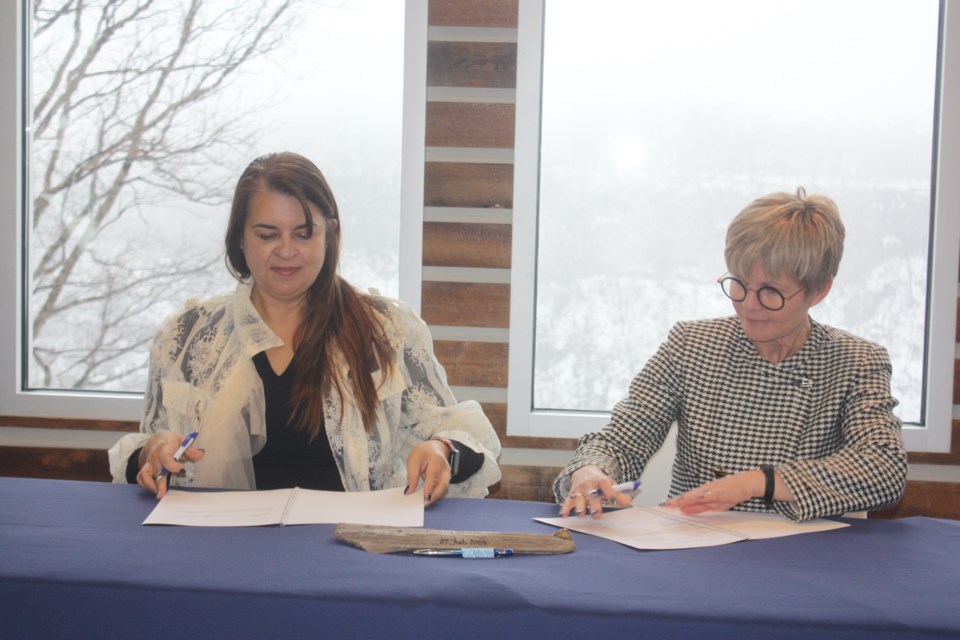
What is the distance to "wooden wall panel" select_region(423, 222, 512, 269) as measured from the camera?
114 inches

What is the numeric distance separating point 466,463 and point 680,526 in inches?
20.0

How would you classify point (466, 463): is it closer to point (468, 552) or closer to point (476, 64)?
point (468, 552)

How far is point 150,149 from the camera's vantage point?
308 cm

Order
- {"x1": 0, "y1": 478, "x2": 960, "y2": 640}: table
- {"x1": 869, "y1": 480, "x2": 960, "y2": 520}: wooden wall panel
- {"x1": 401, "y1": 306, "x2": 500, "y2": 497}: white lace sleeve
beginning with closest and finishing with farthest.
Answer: {"x1": 0, "y1": 478, "x2": 960, "y2": 640}: table
{"x1": 401, "y1": 306, "x2": 500, "y2": 497}: white lace sleeve
{"x1": 869, "y1": 480, "x2": 960, "y2": 520}: wooden wall panel

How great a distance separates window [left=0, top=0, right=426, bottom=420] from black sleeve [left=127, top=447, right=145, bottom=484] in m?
1.28

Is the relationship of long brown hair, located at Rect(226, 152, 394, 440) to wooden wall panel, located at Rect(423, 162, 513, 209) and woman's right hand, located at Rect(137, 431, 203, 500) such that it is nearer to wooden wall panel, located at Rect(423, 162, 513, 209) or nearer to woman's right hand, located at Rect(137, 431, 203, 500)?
woman's right hand, located at Rect(137, 431, 203, 500)

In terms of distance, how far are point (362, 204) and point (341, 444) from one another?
49.7 inches

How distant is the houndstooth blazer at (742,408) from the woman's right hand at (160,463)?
28.5 inches

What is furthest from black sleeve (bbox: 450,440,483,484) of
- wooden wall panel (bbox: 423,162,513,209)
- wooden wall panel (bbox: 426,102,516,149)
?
wooden wall panel (bbox: 426,102,516,149)

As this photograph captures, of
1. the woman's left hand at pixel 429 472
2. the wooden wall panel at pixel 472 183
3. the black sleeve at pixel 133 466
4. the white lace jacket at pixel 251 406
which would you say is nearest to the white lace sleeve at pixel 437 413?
the white lace jacket at pixel 251 406

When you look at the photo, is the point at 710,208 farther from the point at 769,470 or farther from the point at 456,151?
the point at 769,470

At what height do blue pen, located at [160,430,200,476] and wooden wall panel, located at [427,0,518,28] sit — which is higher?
wooden wall panel, located at [427,0,518,28]

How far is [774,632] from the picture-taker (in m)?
1.03

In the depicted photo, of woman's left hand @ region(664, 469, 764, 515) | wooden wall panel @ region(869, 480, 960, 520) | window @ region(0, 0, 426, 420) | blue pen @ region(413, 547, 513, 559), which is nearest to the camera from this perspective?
blue pen @ region(413, 547, 513, 559)
